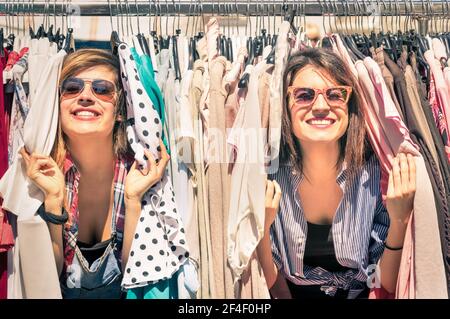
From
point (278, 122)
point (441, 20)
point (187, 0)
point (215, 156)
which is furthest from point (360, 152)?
point (187, 0)

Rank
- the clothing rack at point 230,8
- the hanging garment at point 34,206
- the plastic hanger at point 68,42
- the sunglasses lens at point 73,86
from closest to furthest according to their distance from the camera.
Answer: the hanging garment at point 34,206, the sunglasses lens at point 73,86, the plastic hanger at point 68,42, the clothing rack at point 230,8

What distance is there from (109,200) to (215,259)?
42 cm

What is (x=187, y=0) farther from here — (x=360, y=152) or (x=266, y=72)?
(x=360, y=152)

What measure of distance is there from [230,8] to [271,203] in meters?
0.74

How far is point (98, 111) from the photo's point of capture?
2.01 m

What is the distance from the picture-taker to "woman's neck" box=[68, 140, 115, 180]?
2.07 metres

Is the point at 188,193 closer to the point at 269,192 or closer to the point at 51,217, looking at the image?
the point at 269,192

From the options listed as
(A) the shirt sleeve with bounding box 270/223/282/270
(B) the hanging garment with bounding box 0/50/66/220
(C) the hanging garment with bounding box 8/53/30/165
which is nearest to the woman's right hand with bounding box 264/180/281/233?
(A) the shirt sleeve with bounding box 270/223/282/270

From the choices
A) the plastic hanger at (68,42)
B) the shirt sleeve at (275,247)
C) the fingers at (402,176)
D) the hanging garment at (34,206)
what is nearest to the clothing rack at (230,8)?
the plastic hanger at (68,42)

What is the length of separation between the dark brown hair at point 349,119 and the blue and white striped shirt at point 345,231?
0.03m

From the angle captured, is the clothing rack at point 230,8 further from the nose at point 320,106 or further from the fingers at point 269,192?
the fingers at point 269,192

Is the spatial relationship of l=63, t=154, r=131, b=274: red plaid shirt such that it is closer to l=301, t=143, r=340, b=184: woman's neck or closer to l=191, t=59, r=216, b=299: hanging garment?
l=191, t=59, r=216, b=299: hanging garment

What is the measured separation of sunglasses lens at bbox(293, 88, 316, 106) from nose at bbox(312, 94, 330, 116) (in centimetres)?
2

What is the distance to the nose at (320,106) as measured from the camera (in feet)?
6.67
